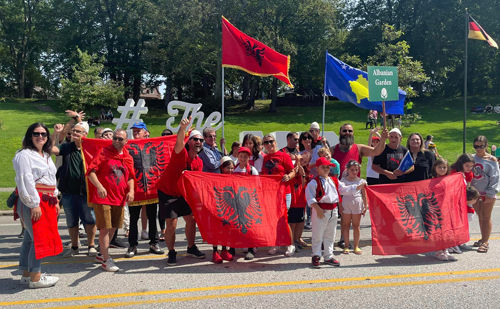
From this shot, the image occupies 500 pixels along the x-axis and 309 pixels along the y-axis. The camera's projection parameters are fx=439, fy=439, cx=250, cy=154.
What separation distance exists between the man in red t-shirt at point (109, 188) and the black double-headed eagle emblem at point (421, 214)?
394 cm

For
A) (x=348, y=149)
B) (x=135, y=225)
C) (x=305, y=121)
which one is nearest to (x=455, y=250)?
(x=348, y=149)

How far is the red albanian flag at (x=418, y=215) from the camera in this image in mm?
6258

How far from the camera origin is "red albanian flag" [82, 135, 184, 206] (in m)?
6.78

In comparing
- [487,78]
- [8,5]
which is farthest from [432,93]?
[8,5]

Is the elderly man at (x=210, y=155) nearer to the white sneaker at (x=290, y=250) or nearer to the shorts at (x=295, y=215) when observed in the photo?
the shorts at (x=295, y=215)

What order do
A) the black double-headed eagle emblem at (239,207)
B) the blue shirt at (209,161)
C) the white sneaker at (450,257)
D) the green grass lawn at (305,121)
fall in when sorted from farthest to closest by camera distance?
the green grass lawn at (305,121), the blue shirt at (209,161), the white sneaker at (450,257), the black double-headed eagle emblem at (239,207)

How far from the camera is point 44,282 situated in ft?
16.7

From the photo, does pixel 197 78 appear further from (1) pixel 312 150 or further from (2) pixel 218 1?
(1) pixel 312 150

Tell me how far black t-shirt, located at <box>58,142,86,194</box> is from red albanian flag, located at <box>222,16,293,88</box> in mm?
4411

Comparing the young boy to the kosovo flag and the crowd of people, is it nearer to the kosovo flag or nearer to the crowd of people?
the crowd of people

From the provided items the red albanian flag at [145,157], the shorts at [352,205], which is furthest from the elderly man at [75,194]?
the shorts at [352,205]

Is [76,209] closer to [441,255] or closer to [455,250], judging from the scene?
[441,255]

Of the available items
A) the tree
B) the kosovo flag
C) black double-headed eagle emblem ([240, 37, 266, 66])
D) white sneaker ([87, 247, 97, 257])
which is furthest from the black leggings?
the tree

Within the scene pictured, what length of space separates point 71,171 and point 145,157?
1.21 metres
